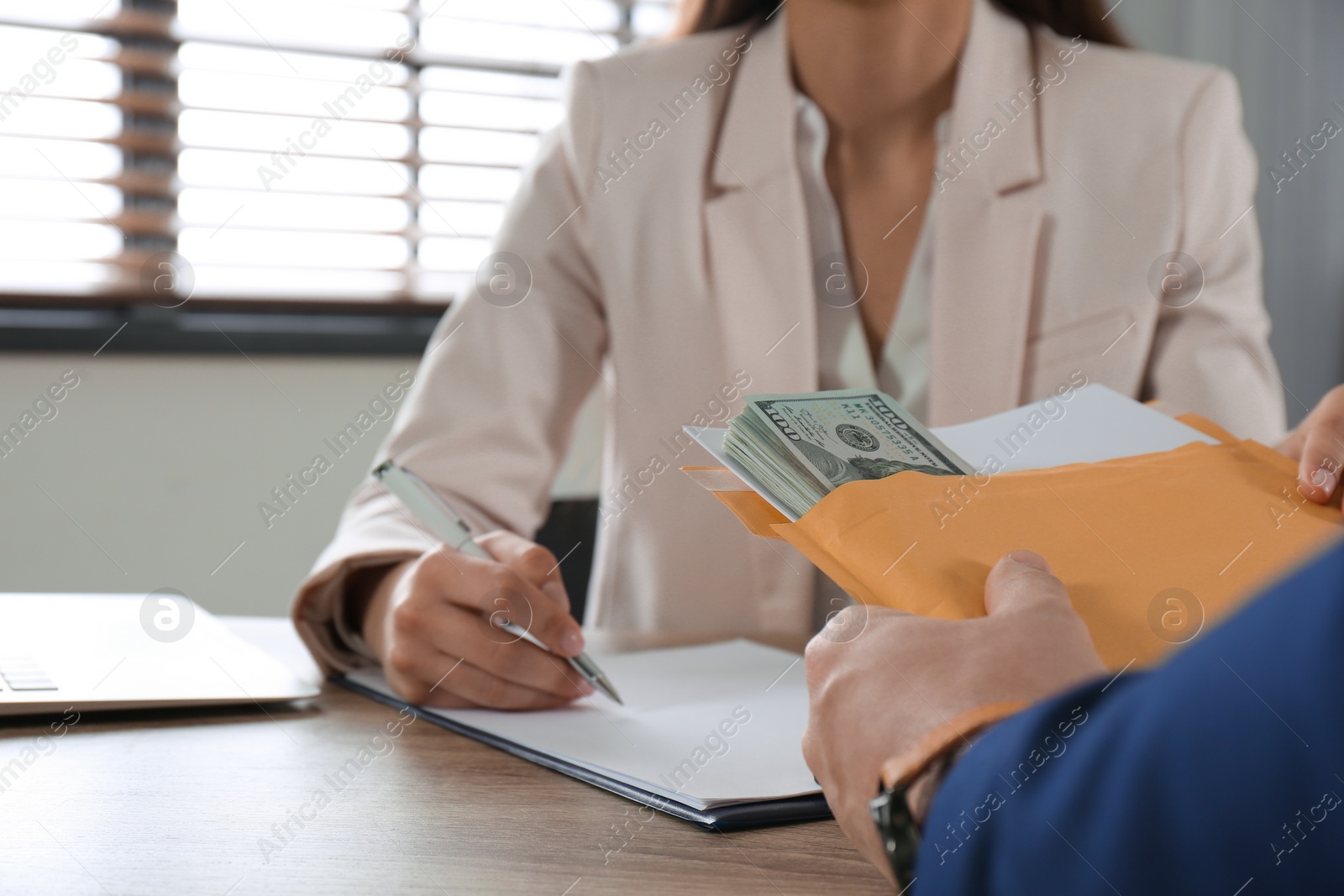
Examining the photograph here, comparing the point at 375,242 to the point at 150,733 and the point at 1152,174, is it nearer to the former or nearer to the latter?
the point at 1152,174

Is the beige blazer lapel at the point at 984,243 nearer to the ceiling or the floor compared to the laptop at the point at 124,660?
nearer to the ceiling

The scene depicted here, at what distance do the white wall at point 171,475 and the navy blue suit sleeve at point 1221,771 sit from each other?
5.49 feet

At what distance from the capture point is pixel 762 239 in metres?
1.19

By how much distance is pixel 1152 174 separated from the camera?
3.84 feet

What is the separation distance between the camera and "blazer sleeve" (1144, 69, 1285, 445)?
1.11 metres

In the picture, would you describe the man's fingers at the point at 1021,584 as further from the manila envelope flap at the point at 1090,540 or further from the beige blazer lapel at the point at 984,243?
the beige blazer lapel at the point at 984,243

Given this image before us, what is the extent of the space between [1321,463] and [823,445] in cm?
31

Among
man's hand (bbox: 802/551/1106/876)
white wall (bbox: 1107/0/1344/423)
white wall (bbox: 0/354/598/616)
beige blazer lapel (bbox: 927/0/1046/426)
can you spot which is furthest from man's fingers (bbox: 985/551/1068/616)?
white wall (bbox: 1107/0/1344/423)

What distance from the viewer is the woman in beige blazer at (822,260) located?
1141 millimetres

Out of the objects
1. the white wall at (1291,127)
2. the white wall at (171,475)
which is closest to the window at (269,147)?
the white wall at (171,475)

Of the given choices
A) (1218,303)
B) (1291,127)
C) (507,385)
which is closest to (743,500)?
(507,385)

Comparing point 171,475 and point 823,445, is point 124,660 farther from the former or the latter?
point 171,475

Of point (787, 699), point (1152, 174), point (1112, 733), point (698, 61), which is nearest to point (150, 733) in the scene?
point (787, 699)

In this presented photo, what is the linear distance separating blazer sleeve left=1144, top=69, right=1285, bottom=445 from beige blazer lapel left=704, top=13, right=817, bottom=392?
0.39 meters
